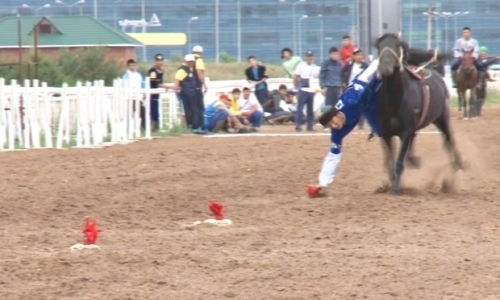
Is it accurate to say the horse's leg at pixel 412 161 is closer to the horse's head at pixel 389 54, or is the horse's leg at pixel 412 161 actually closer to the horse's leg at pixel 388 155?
the horse's leg at pixel 388 155

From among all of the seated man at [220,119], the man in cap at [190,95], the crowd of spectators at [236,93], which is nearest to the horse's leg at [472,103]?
the crowd of spectators at [236,93]

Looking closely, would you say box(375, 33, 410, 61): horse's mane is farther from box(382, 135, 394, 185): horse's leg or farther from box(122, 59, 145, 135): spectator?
box(122, 59, 145, 135): spectator

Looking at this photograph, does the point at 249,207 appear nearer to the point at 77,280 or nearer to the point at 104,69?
the point at 77,280

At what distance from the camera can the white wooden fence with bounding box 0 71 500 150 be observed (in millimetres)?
21453

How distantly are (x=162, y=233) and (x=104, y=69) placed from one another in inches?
1531

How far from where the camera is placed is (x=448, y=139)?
15.8 meters

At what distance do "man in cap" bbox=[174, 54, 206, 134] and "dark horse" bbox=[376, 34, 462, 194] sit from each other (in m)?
10.9

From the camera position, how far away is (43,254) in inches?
402

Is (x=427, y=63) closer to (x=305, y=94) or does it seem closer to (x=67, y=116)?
(x=67, y=116)

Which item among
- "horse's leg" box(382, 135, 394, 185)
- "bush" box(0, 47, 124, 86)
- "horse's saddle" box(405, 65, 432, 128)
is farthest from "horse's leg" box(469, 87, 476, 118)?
"bush" box(0, 47, 124, 86)

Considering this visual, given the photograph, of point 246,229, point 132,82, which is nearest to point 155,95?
point 132,82

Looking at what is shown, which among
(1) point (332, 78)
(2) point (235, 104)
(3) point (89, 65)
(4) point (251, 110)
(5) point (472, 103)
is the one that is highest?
(1) point (332, 78)

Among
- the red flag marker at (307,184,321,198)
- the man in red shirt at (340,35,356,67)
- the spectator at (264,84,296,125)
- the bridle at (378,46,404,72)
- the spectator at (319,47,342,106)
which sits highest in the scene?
the bridle at (378,46,404,72)

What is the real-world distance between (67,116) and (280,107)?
36.4ft
